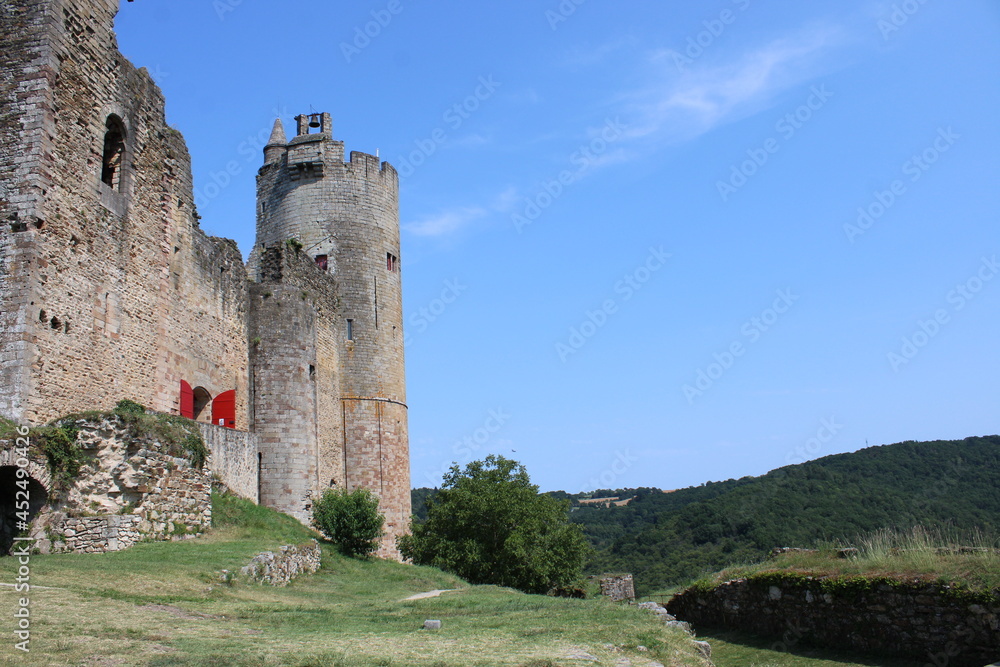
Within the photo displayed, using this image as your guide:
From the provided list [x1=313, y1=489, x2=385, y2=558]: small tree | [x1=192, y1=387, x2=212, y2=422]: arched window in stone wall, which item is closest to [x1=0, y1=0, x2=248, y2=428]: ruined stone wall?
[x1=192, y1=387, x2=212, y2=422]: arched window in stone wall

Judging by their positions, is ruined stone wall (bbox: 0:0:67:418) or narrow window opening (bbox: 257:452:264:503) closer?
ruined stone wall (bbox: 0:0:67:418)

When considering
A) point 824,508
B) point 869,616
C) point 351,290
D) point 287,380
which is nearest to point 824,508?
point 824,508

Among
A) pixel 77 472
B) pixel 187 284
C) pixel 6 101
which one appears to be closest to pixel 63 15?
pixel 6 101

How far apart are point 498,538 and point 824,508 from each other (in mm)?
28080

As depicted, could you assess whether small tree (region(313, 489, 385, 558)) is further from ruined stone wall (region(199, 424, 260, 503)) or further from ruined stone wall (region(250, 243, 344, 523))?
ruined stone wall (region(199, 424, 260, 503))

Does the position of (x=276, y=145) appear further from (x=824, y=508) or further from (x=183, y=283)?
(x=824, y=508)

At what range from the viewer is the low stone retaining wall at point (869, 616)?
9.37 m

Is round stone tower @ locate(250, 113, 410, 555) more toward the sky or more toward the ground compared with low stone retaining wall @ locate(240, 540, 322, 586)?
more toward the sky

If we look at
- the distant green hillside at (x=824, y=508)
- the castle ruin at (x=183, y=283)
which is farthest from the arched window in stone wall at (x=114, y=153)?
the distant green hillside at (x=824, y=508)

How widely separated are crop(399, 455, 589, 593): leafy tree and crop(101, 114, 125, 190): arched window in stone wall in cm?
1296

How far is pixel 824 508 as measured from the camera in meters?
44.7

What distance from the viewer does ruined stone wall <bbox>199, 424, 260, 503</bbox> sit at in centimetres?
1981

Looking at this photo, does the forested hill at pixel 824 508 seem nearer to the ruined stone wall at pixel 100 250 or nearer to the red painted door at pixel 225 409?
the red painted door at pixel 225 409

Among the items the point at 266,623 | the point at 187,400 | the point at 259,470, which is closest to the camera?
the point at 266,623
